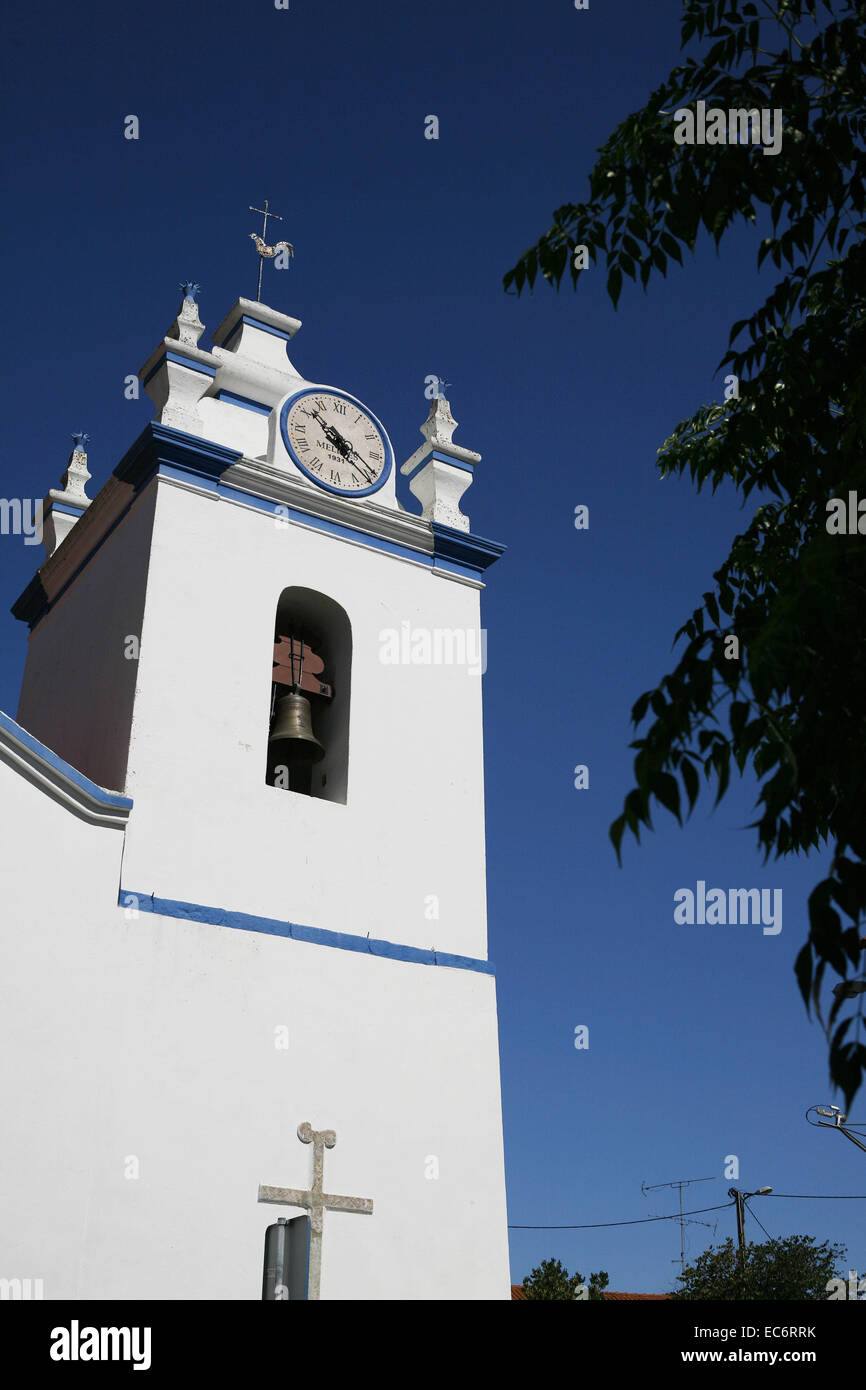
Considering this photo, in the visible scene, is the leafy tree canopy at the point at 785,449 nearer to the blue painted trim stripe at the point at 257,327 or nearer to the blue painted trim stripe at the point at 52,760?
the blue painted trim stripe at the point at 52,760

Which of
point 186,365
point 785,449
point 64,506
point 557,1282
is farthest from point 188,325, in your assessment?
point 557,1282

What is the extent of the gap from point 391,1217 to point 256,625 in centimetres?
425

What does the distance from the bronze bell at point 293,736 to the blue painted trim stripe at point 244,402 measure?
102 inches

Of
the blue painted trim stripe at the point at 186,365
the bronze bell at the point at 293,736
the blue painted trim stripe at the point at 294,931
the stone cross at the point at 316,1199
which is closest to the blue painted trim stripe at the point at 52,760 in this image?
the blue painted trim stripe at the point at 294,931

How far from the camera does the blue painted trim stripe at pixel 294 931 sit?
8547 mm

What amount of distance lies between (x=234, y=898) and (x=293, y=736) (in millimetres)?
1419

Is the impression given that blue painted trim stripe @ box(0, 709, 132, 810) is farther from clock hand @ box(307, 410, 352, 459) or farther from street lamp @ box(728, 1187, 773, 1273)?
street lamp @ box(728, 1187, 773, 1273)

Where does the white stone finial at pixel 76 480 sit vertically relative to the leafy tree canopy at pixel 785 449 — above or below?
above

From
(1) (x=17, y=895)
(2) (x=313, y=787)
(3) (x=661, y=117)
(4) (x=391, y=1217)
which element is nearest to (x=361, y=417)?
(2) (x=313, y=787)

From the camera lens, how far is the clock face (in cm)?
1096

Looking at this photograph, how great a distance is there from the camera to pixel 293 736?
9.83m

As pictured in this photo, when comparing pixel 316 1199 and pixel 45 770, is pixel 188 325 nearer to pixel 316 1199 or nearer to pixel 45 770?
pixel 45 770

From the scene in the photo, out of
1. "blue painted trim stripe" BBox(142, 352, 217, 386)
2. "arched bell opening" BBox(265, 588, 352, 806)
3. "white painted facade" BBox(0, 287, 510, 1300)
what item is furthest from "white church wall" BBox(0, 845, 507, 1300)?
"blue painted trim stripe" BBox(142, 352, 217, 386)
